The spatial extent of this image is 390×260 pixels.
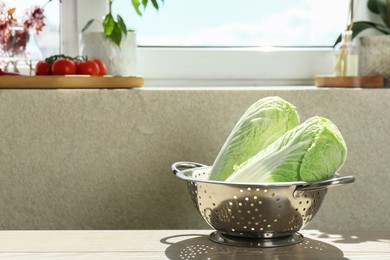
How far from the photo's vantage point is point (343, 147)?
103 centimetres

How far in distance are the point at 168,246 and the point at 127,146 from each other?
0.54m

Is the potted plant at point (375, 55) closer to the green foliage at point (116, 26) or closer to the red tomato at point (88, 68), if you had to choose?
the green foliage at point (116, 26)

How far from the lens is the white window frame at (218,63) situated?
1.85 meters

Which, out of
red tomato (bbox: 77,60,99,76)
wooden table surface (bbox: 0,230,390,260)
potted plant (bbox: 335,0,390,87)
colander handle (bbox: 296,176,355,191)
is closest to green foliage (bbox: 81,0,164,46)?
red tomato (bbox: 77,60,99,76)

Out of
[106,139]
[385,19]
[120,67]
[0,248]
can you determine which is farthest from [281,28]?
[0,248]

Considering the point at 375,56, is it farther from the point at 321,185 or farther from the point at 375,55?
the point at 321,185

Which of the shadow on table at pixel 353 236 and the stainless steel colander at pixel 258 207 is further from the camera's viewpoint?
the shadow on table at pixel 353 236

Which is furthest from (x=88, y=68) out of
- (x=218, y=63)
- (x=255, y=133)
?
(x=255, y=133)

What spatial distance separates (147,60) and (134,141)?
1.13 ft

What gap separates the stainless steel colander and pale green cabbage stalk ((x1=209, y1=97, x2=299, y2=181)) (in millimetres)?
57

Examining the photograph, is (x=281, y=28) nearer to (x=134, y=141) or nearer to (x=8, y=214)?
(x=134, y=141)

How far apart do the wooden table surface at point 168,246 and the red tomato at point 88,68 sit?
54cm

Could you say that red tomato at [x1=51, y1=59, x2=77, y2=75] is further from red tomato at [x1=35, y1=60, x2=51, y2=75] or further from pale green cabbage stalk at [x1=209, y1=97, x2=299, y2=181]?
pale green cabbage stalk at [x1=209, y1=97, x2=299, y2=181]

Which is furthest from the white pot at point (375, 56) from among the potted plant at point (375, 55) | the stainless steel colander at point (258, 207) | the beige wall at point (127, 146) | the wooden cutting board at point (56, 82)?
the stainless steel colander at point (258, 207)
